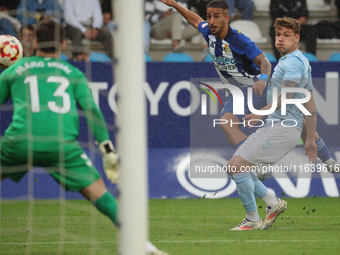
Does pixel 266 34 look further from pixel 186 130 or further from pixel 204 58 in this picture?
pixel 186 130

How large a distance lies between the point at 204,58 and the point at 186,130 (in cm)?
166

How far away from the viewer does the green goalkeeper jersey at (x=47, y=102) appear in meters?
3.71

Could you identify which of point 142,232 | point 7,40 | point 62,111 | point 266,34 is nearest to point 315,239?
point 142,232

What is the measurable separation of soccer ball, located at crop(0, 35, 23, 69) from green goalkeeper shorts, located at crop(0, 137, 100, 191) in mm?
1692

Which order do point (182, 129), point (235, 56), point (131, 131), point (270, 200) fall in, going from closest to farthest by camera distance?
point (131, 131) → point (270, 200) → point (235, 56) → point (182, 129)

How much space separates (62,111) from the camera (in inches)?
148

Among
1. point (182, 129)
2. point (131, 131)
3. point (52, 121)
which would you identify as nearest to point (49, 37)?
point (52, 121)

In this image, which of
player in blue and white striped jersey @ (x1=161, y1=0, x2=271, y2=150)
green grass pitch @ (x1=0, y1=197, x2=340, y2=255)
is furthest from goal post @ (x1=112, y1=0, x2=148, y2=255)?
player in blue and white striped jersey @ (x1=161, y1=0, x2=271, y2=150)

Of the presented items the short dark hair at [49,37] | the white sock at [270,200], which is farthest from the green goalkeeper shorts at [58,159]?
the white sock at [270,200]

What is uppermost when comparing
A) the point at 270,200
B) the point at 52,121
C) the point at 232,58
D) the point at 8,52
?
the point at 8,52

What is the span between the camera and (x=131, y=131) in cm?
313

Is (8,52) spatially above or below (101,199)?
above

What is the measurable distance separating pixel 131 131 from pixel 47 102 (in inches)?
35.1

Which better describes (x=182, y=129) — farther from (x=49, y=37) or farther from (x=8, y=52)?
(x=49, y=37)
